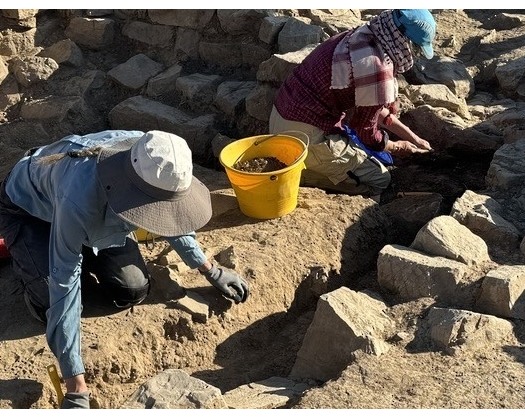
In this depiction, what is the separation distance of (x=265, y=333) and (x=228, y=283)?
0.36 metres

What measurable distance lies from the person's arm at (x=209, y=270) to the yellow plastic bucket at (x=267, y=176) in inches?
24.3

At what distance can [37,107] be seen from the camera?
6051 mm

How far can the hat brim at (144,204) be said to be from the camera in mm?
3043

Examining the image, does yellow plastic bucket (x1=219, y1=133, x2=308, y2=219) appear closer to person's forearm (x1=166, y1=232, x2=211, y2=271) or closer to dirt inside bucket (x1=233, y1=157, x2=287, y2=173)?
dirt inside bucket (x1=233, y1=157, x2=287, y2=173)

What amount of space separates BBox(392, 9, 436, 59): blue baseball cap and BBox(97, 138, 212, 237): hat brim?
6.09 feet

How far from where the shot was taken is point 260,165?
484 cm

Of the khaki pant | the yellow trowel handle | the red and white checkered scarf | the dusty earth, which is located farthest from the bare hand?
the yellow trowel handle

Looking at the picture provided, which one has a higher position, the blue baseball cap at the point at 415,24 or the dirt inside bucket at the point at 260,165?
the blue baseball cap at the point at 415,24

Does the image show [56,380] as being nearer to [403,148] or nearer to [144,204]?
[144,204]

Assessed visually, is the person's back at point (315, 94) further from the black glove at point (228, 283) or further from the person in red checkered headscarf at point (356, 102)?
the black glove at point (228, 283)

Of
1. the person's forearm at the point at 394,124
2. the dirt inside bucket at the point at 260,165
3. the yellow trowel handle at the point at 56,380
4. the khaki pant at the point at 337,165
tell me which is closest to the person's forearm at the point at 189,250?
the yellow trowel handle at the point at 56,380

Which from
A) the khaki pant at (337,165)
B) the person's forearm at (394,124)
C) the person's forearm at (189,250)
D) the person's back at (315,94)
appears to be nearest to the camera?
the person's forearm at (189,250)

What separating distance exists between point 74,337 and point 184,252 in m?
0.70

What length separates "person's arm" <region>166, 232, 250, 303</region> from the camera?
3.76 meters
